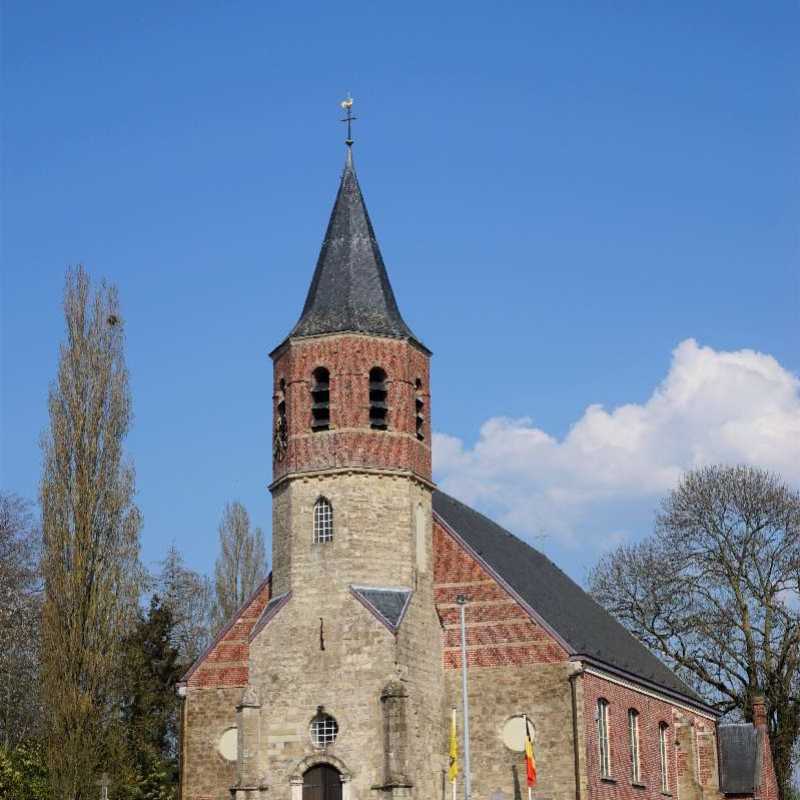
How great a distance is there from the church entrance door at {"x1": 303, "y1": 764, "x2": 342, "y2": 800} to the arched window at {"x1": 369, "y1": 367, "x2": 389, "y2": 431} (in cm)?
927

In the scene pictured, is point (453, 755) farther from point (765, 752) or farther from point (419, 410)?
point (765, 752)

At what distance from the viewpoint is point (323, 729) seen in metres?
34.6

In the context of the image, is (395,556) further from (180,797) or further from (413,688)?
(180,797)

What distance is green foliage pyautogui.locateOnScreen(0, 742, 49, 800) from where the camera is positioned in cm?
3750

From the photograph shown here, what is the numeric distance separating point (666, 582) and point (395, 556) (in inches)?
952

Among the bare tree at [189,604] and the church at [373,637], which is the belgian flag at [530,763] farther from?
the bare tree at [189,604]

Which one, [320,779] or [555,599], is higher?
[555,599]

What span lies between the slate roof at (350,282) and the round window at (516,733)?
36.4ft

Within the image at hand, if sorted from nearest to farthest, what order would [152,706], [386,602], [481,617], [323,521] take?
[386,602] → [323,521] → [481,617] → [152,706]

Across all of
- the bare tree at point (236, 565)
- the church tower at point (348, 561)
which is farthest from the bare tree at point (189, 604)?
the church tower at point (348, 561)

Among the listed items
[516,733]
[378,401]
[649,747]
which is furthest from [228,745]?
[649,747]

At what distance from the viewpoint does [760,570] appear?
55.5m

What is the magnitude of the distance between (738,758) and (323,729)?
21.4 metres

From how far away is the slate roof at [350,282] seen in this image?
125 feet
